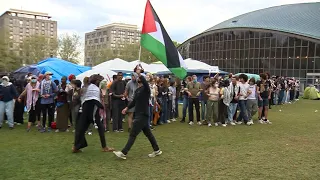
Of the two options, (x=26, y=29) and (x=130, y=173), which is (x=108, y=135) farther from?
(x=26, y=29)

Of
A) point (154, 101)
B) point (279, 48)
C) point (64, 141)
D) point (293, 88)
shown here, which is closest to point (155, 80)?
point (154, 101)

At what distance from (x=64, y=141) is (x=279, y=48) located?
46.4m

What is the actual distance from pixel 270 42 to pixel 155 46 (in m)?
45.7

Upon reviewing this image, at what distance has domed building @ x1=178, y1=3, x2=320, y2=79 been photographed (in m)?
46.4

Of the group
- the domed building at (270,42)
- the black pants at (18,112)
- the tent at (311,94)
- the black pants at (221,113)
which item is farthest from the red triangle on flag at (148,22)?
the domed building at (270,42)

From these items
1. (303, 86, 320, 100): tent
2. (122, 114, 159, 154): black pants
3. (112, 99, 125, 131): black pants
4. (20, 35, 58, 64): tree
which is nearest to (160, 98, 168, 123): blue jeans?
(112, 99, 125, 131): black pants

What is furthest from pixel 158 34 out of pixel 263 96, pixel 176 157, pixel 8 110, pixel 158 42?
pixel 263 96

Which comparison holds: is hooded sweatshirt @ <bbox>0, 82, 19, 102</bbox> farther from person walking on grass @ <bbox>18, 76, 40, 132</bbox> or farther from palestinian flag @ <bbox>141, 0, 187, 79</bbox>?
palestinian flag @ <bbox>141, 0, 187, 79</bbox>

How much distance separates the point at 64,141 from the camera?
324 inches

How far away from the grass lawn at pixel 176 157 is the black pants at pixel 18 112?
3.09 feet

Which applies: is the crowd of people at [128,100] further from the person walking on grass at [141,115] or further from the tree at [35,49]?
the tree at [35,49]

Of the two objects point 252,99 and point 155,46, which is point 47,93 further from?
point 252,99

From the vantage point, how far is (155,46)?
27.9ft

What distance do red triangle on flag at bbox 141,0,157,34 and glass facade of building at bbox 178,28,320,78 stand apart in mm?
41414
